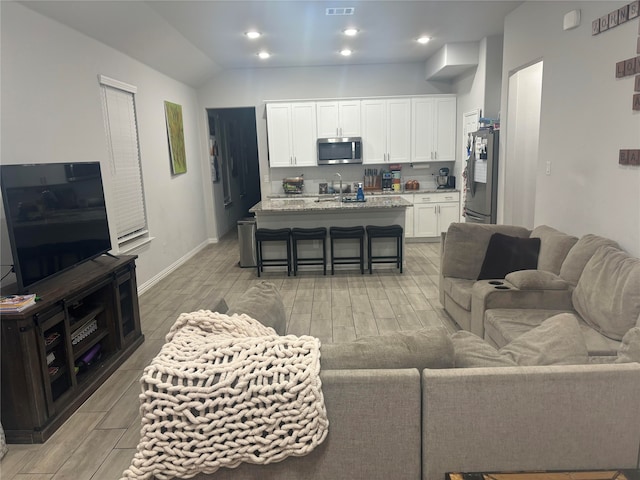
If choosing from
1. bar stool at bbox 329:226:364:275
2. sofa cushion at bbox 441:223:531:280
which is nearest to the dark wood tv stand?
bar stool at bbox 329:226:364:275

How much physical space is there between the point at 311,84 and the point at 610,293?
625cm

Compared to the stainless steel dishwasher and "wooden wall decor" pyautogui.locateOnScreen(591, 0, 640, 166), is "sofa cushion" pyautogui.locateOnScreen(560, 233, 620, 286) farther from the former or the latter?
the stainless steel dishwasher

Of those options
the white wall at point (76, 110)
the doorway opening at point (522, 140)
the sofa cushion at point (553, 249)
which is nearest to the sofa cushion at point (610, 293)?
the sofa cushion at point (553, 249)

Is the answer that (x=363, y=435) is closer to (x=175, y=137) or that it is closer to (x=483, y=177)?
(x=483, y=177)

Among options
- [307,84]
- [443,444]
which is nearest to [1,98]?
[443,444]

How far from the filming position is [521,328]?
286 centimetres

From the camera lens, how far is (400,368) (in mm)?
1616

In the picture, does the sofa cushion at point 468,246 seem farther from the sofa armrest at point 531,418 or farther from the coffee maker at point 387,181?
the coffee maker at point 387,181

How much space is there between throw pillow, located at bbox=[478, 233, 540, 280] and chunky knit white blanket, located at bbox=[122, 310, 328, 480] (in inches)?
105

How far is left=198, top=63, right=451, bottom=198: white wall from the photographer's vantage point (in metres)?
7.79

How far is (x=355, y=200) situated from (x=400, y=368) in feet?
15.3

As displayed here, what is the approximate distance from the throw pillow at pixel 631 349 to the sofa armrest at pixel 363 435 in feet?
2.61

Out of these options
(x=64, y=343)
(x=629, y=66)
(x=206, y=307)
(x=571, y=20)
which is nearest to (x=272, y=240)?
(x=64, y=343)

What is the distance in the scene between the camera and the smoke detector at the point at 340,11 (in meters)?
4.61
